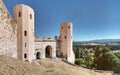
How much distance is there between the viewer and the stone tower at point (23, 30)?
18.4 m

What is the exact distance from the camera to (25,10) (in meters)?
19.0

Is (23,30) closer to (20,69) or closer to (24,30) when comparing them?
(24,30)

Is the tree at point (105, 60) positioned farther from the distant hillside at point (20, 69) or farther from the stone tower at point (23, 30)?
the distant hillside at point (20, 69)

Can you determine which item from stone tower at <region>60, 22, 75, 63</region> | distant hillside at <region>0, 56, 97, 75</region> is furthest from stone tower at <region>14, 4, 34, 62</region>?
stone tower at <region>60, 22, 75, 63</region>

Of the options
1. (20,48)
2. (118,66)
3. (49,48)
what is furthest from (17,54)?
(118,66)

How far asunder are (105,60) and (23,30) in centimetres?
1934

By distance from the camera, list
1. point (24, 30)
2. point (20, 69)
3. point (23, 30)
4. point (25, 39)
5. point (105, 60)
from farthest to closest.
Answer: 1. point (105, 60)
2. point (25, 39)
3. point (24, 30)
4. point (23, 30)
5. point (20, 69)

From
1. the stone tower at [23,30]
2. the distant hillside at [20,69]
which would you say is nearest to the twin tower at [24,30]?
the stone tower at [23,30]

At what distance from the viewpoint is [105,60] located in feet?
94.1

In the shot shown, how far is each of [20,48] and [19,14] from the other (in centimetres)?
495

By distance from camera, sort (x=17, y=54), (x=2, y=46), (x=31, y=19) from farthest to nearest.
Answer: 1. (x=31, y=19)
2. (x=17, y=54)
3. (x=2, y=46)

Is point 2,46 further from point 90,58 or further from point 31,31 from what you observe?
point 90,58

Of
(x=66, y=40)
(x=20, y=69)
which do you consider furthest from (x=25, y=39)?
(x=66, y=40)

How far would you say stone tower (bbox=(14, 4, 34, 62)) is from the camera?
1842 cm
